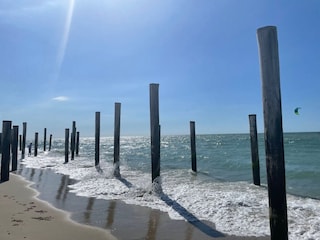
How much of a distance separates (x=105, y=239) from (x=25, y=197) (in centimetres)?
460

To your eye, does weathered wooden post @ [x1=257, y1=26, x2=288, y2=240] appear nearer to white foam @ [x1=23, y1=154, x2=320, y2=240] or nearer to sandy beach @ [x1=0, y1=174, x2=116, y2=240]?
white foam @ [x1=23, y1=154, x2=320, y2=240]

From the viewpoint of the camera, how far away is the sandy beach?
17.5 feet

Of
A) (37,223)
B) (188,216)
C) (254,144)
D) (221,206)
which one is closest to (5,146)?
(37,223)

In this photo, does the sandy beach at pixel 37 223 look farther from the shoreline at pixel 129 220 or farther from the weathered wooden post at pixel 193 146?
the weathered wooden post at pixel 193 146

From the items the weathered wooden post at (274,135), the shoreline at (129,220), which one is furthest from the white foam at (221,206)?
the weathered wooden post at (274,135)

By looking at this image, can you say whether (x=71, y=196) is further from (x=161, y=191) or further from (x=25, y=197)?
(x=161, y=191)

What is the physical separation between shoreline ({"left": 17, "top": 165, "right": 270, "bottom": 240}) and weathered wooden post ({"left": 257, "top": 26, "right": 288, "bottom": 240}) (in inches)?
42.1

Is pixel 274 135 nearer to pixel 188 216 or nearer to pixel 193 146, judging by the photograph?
pixel 188 216

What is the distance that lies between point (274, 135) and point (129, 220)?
3.52 m

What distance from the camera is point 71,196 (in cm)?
900

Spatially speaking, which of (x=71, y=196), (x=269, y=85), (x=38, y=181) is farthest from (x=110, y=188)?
(x=269, y=85)

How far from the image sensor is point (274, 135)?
4531 millimetres

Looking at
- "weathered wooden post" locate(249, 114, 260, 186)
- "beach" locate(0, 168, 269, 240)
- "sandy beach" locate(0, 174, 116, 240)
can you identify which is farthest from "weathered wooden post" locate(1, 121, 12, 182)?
"weathered wooden post" locate(249, 114, 260, 186)

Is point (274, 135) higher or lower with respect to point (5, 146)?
higher
